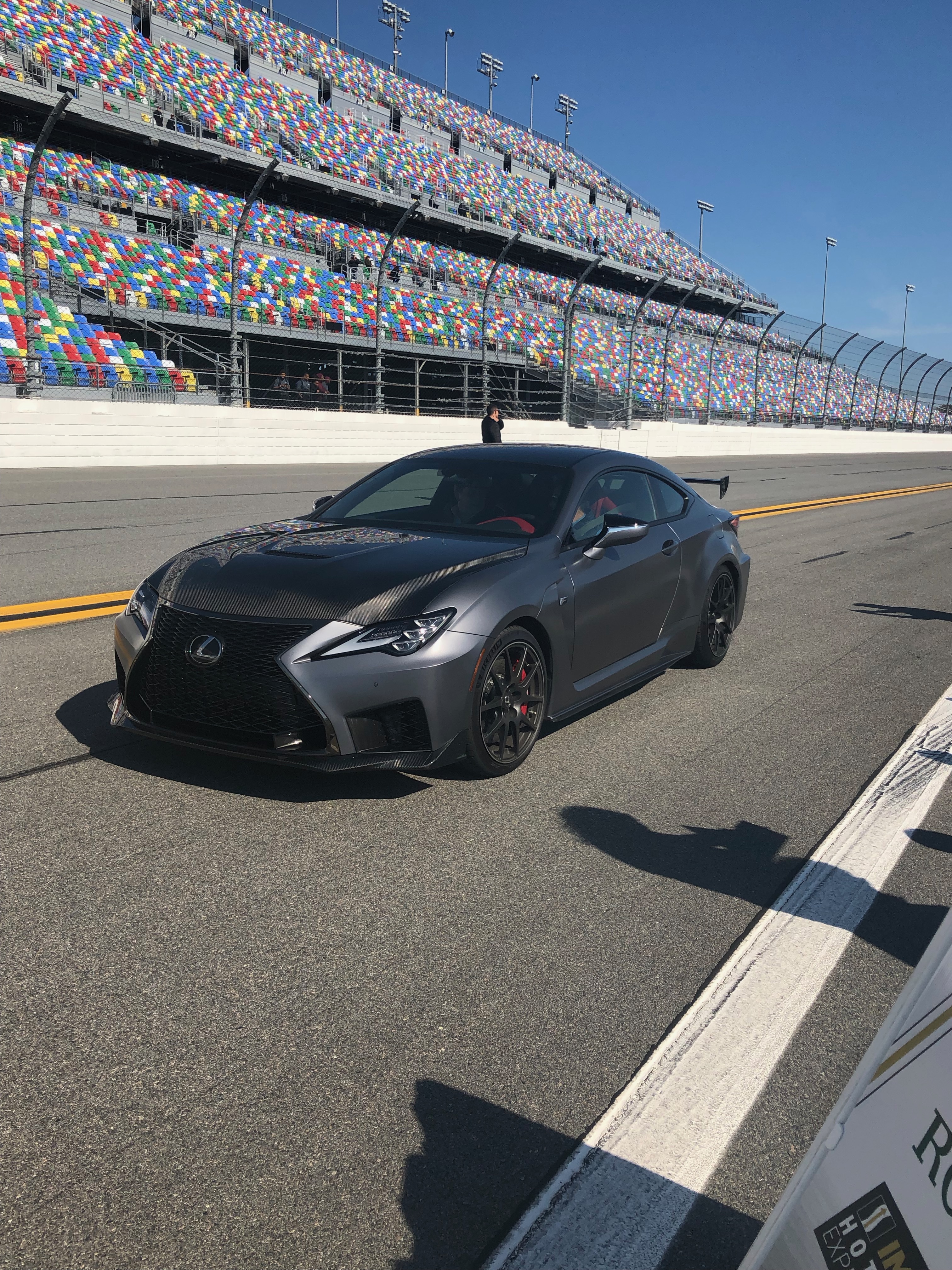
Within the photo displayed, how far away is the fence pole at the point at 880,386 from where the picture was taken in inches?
2093

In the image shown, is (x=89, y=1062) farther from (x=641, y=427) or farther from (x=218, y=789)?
(x=641, y=427)

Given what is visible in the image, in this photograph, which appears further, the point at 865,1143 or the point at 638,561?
the point at 638,561

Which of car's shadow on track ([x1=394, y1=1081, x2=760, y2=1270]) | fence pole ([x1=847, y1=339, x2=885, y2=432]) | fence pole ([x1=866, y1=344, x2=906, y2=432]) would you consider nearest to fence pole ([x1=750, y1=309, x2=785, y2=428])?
fence pole ([x1=847, y1=339, x2=885, y2=432])

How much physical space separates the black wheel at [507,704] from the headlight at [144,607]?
1.28 m

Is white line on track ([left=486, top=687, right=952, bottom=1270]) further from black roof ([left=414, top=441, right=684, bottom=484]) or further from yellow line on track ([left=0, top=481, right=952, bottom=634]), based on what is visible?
yellow line on track ([left=0, top=481, right=952, bottom=634])

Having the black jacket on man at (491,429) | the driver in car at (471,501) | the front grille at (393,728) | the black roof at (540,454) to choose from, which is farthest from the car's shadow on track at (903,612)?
the black jacket on man at (491,429)

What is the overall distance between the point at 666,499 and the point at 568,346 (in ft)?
94.2

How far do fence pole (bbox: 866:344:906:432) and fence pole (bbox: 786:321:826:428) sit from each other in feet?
13.5

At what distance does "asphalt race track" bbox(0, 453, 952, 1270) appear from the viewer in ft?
6.45

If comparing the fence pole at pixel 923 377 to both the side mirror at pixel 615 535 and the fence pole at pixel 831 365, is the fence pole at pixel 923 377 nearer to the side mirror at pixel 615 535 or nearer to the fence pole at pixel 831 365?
the fence pole at pixel 831 365

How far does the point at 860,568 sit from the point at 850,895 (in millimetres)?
8617

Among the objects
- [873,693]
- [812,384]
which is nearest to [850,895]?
[873,693]

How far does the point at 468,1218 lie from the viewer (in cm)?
194

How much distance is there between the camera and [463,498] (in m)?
5.14
